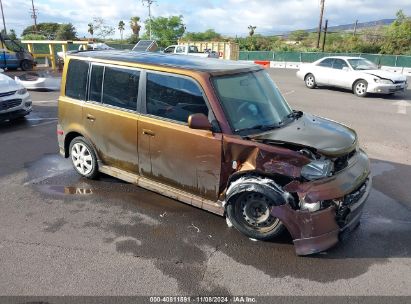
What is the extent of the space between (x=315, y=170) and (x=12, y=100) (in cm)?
774

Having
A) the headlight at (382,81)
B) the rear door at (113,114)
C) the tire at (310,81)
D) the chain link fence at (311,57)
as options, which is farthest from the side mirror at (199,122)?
the chain link fence at (311,57)

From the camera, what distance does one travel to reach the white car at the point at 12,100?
8.27 metres

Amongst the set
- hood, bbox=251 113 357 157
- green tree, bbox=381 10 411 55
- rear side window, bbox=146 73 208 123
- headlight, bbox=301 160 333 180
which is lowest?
headlight, bbox=301 160 333 180

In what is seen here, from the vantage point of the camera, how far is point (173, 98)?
408 cm

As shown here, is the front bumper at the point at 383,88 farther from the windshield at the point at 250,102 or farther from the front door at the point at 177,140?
the front door at the point at 177,140

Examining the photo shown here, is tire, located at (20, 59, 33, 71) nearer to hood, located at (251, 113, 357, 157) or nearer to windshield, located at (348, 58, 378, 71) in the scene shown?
windshield, located at (348, 58, 378, 71)

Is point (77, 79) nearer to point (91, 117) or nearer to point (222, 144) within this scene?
point (91, 117)

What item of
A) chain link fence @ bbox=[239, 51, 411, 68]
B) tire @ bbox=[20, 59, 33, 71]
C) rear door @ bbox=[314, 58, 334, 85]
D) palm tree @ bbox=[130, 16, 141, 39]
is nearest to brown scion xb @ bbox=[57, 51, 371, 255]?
rear door @ bbox=[314, 58, 334, 85]

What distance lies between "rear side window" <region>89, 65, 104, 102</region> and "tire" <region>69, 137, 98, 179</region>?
0.68 m

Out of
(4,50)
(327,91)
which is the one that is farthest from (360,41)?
(4,50)

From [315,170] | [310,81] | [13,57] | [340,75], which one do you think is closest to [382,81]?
[340,75]

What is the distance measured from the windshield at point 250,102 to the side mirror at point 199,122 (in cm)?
27

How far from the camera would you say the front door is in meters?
3.81

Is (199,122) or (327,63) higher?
(327,63)
